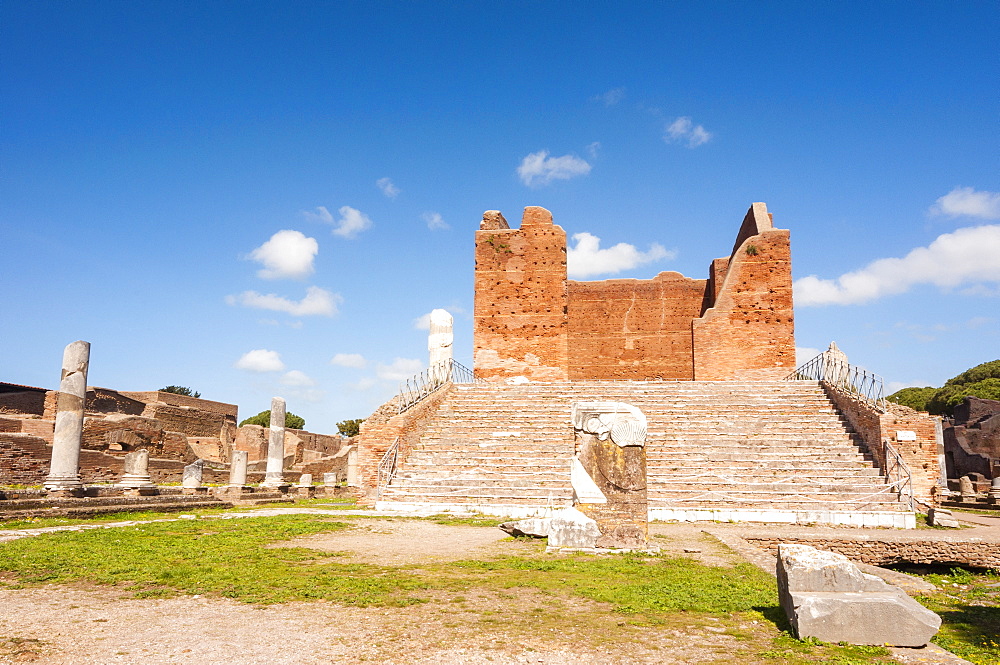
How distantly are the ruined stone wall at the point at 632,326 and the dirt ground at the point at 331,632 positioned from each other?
20.0m

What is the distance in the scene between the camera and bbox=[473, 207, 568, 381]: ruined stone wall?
23.3 metres

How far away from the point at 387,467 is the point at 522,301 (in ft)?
35.2

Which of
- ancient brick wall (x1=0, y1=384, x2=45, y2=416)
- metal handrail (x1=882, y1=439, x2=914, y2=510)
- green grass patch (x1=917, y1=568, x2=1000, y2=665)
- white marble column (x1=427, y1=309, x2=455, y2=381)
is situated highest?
white marble column (x1=427, y1=309, x2=455, y2=381)

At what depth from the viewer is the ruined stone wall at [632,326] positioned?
24.9 meters

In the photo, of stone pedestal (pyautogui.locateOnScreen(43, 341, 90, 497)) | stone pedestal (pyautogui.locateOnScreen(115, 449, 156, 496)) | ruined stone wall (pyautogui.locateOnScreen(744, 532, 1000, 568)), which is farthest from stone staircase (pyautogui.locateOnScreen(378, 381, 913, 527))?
stone pedestal (pyautogui.locateOnScreen(43, 341, 90, 497))

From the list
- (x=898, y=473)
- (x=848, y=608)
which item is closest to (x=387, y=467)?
(x=898, y=473)

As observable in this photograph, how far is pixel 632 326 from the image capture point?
25203mm

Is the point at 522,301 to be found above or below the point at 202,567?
above

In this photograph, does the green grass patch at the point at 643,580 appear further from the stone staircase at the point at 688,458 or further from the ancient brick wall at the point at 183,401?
the ancient brick wall at the point at 183,401

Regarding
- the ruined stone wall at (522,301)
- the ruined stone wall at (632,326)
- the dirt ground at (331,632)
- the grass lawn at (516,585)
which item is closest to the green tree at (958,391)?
the ruined stone wall at (632,326)

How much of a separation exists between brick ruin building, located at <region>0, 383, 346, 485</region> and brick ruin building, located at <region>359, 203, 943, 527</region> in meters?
12.6

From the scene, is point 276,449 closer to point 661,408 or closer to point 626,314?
point 661,408

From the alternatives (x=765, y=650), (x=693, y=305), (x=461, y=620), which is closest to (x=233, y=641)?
(x=461, y=620)

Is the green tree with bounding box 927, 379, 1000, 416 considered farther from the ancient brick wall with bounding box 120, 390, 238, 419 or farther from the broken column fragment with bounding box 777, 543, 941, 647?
the broken column fragment with bounding box 777, 543, 941, 647
